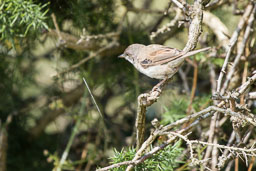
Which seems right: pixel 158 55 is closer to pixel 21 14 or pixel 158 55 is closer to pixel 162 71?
pixel 162 71

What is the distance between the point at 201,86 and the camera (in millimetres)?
3887

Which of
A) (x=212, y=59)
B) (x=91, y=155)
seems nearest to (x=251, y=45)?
(x=212, y=59)

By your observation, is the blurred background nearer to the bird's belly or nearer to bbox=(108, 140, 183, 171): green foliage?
the bird's belly

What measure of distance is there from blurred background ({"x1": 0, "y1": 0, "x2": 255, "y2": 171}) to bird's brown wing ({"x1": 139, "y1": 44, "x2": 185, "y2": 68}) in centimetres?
20

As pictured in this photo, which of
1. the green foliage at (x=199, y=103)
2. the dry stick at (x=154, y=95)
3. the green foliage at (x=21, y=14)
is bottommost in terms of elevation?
the green foliage at (x=199, y=103)

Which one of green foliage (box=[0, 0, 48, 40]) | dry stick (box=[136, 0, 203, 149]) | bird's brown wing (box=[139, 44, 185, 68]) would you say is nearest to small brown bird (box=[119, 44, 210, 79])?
bird's brown wing (box=[139, 44, 185, 68])

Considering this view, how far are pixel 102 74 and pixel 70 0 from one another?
1120mm

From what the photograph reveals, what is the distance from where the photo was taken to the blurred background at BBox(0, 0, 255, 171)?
280 cm

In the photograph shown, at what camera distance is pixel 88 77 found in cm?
333

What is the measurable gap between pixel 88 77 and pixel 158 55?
1.07 meters

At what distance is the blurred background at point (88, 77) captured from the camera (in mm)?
2799

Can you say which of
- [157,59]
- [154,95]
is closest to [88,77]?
[157,59]

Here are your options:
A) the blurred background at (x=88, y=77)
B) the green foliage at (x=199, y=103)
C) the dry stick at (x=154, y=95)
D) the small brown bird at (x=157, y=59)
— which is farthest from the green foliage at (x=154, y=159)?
the green foliage at (x=199, y=103)

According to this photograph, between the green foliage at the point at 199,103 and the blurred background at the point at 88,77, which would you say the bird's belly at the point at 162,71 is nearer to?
the blurred background at the point at 88,77
